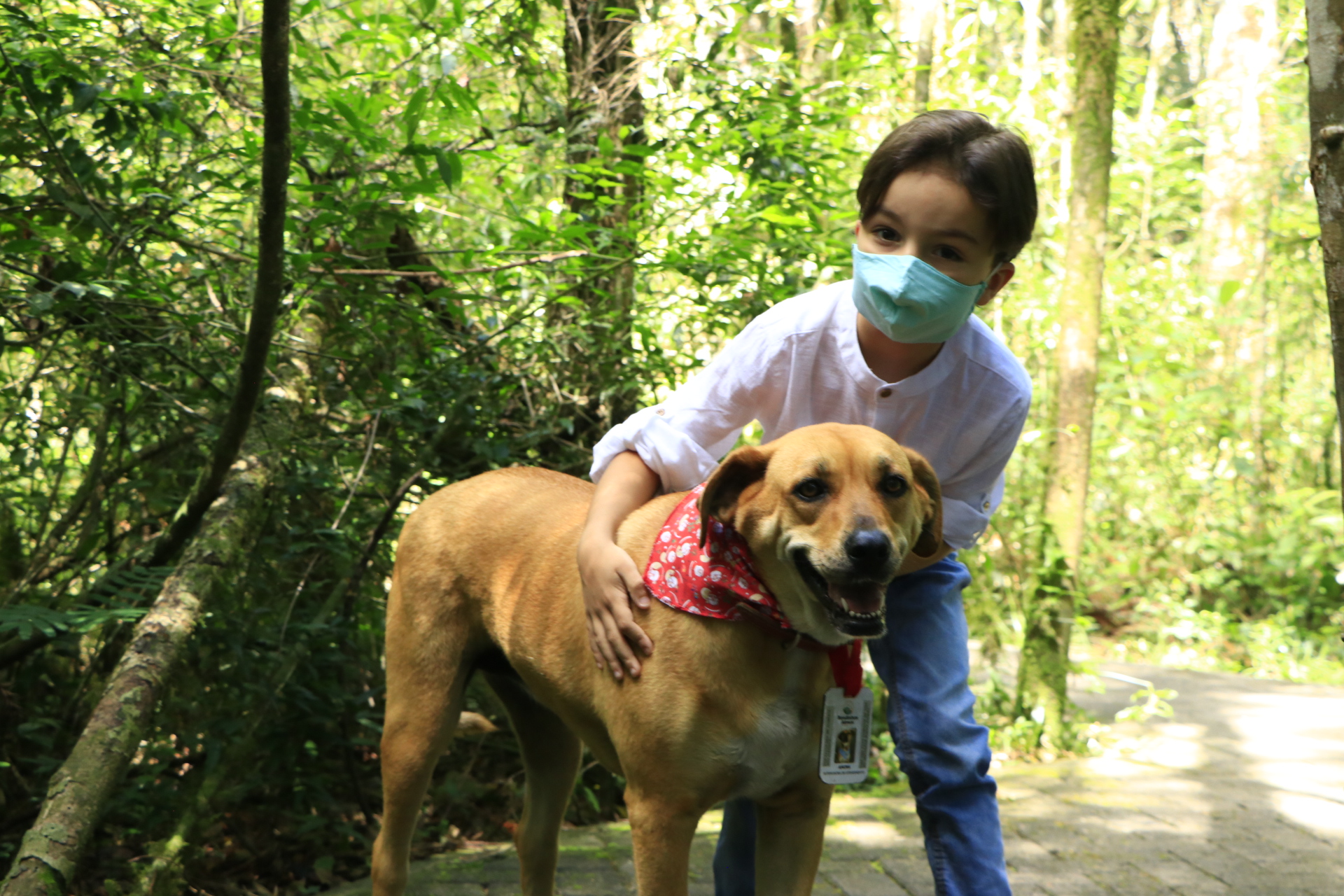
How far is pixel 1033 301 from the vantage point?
8805 millimetres

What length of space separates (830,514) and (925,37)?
6296 millimetres

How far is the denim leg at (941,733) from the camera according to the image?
253 centimetres

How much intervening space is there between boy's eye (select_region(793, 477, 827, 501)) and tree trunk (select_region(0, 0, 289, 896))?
1734mm

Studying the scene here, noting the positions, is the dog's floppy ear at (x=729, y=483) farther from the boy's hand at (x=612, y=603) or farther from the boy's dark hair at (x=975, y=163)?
the boy's dark hair at (x=975, y=163)

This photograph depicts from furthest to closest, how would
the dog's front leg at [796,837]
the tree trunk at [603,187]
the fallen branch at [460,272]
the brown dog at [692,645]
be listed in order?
the tree trunk at [603,187] → the fallen branch at [460,272] → the dog's front leg at [796,837] → the brown dog at [692,645]

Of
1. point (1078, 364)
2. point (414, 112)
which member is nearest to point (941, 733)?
point (414, 112)

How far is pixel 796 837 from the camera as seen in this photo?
2586 mm

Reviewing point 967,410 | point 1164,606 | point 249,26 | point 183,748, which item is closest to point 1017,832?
point 967,410

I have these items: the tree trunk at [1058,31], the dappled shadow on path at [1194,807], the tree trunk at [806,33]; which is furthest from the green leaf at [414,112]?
the tree trunk at [1058,31]

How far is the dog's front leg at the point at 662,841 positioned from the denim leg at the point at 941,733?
58cm

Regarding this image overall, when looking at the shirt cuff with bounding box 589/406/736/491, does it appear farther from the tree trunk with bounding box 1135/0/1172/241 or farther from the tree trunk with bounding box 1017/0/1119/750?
the tree trunk with bounding box 1135/0/1172/241

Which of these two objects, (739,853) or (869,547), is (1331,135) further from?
(739,853)

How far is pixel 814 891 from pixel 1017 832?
126 cm

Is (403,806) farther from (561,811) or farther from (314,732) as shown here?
(314,732)
